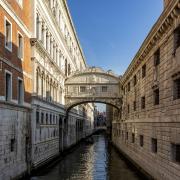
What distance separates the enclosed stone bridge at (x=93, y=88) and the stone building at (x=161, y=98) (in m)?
14.6

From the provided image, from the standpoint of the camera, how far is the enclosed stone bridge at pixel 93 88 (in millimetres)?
38969

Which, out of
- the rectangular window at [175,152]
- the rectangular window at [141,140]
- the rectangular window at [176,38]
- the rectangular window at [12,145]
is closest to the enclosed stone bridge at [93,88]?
the rectangular window at [141,140]

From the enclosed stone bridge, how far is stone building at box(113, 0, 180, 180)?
1458cm

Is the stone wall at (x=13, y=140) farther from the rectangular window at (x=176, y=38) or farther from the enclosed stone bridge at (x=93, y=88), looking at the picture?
the enclosed stone bridge at (x=93, y=88)

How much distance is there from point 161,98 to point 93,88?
22.0m

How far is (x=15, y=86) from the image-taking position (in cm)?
1825

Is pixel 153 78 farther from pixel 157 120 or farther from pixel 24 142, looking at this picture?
pixel 24 142

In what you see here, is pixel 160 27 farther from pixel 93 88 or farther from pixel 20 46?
pixel 93 88

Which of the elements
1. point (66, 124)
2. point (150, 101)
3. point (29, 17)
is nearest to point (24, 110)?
point (29, 17)

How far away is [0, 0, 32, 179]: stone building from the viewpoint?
16.0m

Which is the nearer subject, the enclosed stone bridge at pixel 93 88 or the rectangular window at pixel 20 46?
the rectangular window at pixel 20 46

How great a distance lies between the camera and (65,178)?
2083 cm

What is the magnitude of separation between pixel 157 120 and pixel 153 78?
8.40 feet

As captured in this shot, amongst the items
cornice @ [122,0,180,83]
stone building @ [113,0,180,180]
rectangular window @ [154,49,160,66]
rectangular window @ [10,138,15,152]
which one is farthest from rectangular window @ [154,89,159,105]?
rectangular window @ [10,138,15,152]
